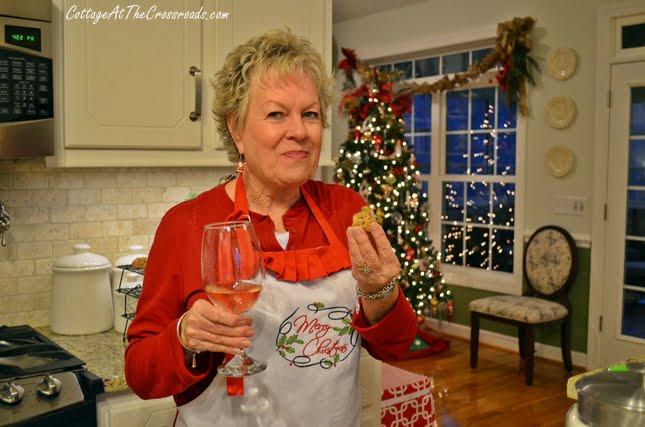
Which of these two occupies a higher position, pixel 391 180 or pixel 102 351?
pixel 391 180

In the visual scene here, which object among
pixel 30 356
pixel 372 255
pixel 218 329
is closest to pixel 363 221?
pixel 372 255

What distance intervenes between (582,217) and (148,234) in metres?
3.76

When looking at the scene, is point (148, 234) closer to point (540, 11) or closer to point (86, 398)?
point (86, 398)

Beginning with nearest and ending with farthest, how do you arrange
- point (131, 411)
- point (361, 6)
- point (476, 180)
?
A: 1. point (131, 411)
2. point (476, 180)
3. point (361, 6)

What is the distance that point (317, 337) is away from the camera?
4.69ft

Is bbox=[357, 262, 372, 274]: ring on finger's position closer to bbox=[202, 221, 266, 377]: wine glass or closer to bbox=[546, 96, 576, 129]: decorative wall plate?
bbox=[202, 221, 266, 377]: wine glass

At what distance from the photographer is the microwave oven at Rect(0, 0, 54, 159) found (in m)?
1.95

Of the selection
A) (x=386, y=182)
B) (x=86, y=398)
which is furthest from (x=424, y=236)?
(x=86, y=398)

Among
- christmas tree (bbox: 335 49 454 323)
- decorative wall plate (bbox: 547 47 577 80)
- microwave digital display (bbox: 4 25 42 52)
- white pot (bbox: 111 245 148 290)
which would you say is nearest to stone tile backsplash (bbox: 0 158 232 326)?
white pot (bbox: 111 245 148 290)

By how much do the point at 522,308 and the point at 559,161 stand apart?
1.20 meters

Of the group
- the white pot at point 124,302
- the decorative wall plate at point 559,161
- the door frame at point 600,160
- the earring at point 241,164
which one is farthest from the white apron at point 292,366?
the decorative wall plate at point 559,161

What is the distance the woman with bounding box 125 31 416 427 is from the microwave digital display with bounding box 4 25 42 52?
2.73ft

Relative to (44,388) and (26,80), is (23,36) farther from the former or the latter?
(44,388)

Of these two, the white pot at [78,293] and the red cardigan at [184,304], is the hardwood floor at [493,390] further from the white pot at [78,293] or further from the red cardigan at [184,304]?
the red cardigan at [184,304]
